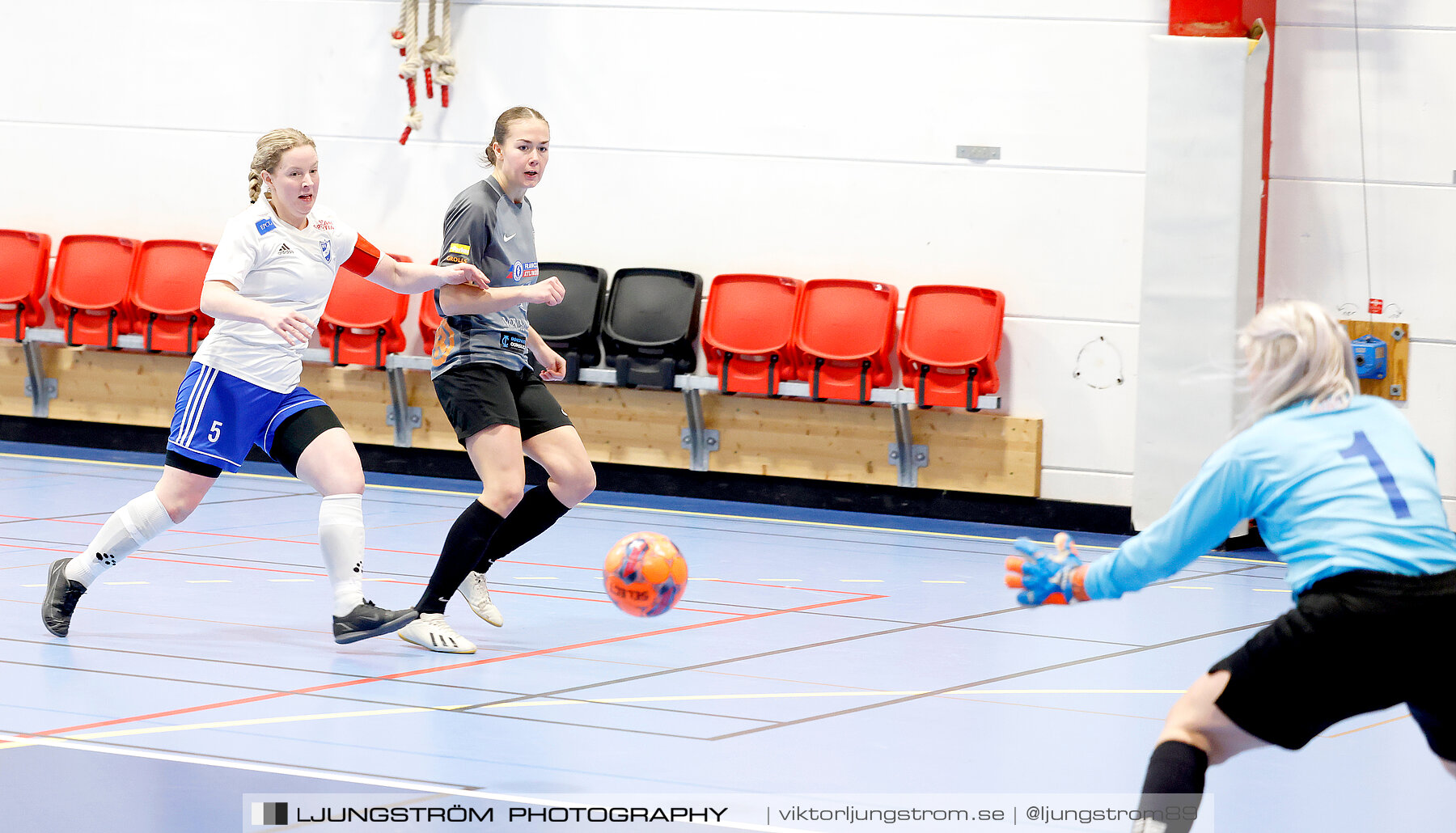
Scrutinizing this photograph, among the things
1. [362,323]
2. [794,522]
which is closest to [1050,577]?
[794,522]

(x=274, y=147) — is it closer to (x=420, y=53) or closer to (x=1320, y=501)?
(x=1320, y=501)

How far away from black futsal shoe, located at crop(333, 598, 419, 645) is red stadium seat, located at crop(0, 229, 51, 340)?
735 cm

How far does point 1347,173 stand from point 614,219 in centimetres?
478

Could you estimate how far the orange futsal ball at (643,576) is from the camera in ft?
17.5

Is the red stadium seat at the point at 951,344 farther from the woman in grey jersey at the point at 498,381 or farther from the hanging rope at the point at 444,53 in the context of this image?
the woman in grey jersey at the point at 498,381

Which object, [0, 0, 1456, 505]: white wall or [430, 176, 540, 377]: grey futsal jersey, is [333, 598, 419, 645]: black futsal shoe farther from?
[0, 0, 1456, 505]: white wall

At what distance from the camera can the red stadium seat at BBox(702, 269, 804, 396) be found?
10906mm

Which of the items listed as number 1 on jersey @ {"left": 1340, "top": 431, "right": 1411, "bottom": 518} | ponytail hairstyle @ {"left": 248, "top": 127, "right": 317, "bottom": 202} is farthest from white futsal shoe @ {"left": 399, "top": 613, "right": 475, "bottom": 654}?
number 1 on jersey @ {"left": 1340, "top": 431, "right": 1411, "bottom": 518}

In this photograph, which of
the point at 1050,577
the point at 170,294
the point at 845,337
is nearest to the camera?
the point at 1050,577

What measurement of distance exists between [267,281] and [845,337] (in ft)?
17.6

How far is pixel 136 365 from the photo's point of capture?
41.1 ft

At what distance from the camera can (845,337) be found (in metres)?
10.9

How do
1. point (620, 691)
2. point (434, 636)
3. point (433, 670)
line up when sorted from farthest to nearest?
point (434, 636)
point (433, 670)
point (620, 691)

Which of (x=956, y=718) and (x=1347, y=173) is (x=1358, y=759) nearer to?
(x=956, y=718)
